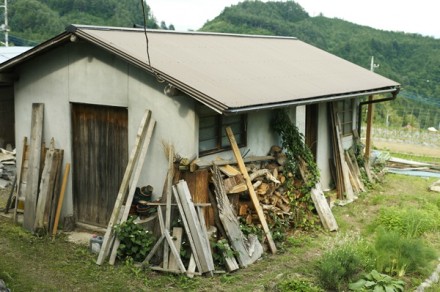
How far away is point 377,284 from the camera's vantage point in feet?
25.8

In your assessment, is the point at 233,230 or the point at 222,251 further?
the point at 233,230

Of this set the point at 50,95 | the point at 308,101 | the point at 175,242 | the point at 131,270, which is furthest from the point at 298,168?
the point at 50,95

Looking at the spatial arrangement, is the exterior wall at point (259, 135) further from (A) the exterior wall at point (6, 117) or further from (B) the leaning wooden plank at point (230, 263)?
(A) the exterior wall at point (6, 117)

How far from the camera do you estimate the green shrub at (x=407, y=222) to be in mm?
10656

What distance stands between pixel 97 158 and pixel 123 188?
156 centimetres

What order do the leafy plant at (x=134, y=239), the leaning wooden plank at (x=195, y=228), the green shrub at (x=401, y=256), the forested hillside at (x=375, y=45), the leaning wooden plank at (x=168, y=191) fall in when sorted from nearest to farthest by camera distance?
the leaning wooden plank at (x=195, y=228) < the leaning wooden plank at (x=168, y=191) < the green shrub at (x=401, y=256) < the leafy plant at (x=134, y=239) < the forested hillside at (x=375, y=45)

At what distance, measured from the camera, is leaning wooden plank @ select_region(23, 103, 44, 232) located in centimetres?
1034

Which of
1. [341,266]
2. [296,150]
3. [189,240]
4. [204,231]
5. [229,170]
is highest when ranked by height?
[296,150]

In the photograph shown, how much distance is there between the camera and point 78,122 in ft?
34.1

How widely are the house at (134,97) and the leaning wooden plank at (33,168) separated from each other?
0.63ft

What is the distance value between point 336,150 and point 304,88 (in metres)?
3.03

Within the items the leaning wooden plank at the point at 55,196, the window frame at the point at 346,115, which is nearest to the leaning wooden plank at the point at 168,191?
the leaning wooden plank at the point at 55,196

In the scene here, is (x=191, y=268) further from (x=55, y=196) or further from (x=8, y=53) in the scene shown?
(x=8, y=53)

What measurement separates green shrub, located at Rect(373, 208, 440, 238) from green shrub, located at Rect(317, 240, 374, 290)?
81.0 inches
